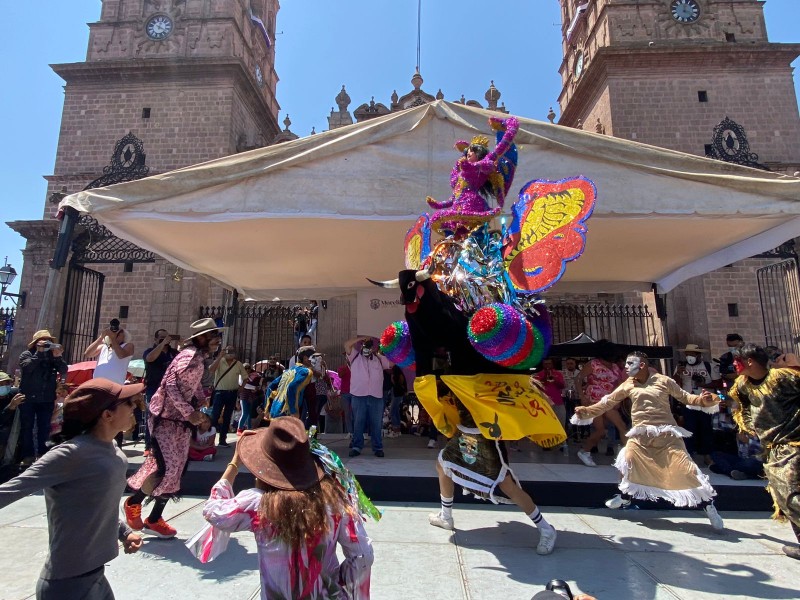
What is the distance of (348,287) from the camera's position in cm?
945

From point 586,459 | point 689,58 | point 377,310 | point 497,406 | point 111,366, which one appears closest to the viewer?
point 497,406

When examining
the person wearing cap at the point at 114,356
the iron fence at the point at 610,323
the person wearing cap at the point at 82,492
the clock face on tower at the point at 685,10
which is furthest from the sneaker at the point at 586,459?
the clock face on tower at the point at 685,10

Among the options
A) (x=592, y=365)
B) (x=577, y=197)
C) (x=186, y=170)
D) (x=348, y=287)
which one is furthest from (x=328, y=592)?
(x=348, y=287)

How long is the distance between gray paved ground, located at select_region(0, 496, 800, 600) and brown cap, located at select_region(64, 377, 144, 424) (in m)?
1.29

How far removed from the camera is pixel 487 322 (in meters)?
3.32

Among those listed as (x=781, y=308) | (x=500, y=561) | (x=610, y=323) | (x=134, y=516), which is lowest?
(x=500, y=561)

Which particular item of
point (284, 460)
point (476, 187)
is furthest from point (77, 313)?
point (284, 460)

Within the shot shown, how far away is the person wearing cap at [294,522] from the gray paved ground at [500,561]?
1006 millimetres

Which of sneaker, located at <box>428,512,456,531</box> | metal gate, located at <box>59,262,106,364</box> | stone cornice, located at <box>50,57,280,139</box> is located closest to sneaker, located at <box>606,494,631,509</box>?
sneaker, located at <box>428,512,456,531</box>

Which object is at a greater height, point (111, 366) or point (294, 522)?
point (111, 366)

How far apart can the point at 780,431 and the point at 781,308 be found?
13.9 meters

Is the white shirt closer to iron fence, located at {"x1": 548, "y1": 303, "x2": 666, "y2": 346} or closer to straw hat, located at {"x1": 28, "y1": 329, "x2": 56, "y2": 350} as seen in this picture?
straw hat, located at {"x1": 28, "y1": 329, "x2": 56, "y2": 350}

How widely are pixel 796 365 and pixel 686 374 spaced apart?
4683mm

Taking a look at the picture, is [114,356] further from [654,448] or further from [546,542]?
[654,448]
